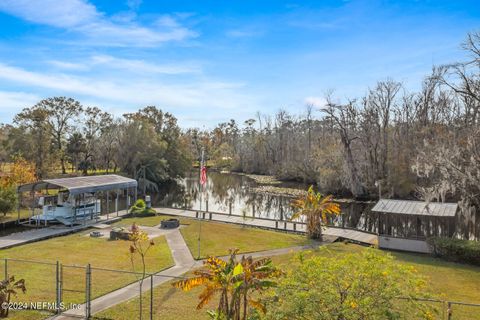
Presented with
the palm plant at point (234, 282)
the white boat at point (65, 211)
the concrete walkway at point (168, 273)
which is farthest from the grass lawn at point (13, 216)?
the palm plant at point (234, 282)

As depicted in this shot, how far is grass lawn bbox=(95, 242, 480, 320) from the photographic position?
40.6ft

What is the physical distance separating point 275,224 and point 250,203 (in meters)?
16.6

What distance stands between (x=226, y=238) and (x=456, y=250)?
13.0 metres

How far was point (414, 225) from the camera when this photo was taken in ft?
75.2

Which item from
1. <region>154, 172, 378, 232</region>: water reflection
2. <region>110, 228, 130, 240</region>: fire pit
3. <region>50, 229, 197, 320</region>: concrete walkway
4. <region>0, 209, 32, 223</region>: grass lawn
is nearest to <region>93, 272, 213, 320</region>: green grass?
<region>50, 229, 197, 320</region>: concrete walkway

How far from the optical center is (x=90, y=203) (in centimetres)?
2989

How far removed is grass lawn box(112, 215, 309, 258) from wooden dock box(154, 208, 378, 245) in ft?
4.66

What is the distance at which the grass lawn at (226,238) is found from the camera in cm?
2209

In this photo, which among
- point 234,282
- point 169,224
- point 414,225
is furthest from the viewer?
point 169,224

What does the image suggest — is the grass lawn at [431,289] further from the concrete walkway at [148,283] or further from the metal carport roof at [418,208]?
the metal carport roof at [418,208]

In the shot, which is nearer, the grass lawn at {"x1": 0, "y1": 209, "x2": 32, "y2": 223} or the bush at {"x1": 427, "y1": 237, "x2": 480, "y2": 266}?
the bush at {"x1": 427, "y1": 237, "x2": 480, "y2": 266}

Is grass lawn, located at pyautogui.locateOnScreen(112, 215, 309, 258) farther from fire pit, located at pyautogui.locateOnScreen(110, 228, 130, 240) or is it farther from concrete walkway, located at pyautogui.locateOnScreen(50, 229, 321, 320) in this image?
fire pit, located at pyautogui.locateOnScreen(110, 228, 130, 240)

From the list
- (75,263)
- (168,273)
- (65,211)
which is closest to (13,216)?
(65,211)

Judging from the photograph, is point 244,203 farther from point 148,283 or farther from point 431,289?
point 431,289
